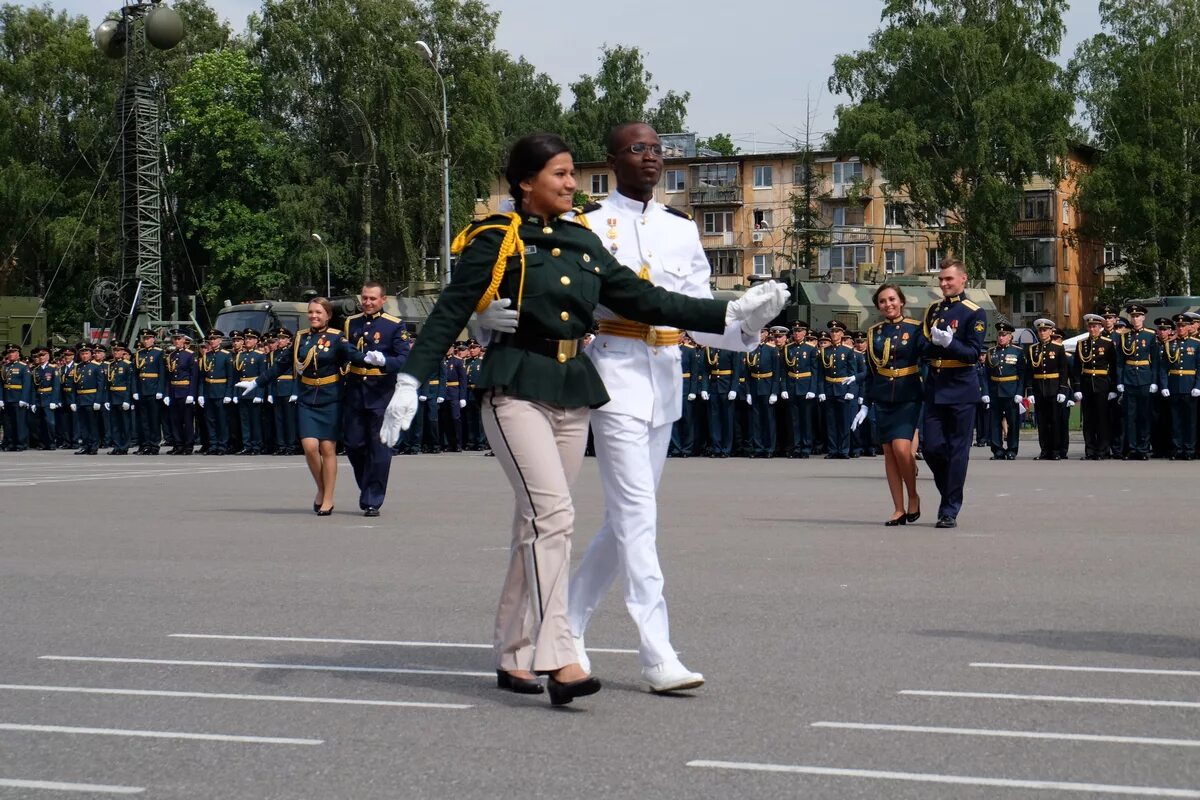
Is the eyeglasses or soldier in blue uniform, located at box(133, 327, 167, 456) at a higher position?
the eyeglasses

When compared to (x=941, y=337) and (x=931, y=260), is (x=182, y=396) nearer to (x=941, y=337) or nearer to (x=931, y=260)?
(x=941, y=337)

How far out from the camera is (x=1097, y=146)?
2739 inches

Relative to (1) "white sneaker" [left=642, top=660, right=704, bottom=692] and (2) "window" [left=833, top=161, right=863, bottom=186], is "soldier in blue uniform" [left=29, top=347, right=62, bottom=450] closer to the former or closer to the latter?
(1) "white sneaker" [left=642, top=660, right=704, bottom=692]

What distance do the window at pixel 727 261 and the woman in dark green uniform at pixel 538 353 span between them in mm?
92881

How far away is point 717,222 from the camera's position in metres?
99.4

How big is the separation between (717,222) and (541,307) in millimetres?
93653

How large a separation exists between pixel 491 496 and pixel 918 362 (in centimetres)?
510

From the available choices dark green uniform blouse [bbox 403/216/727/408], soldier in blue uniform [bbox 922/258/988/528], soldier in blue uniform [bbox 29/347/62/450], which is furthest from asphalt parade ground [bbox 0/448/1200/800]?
soldier in blue uniform [bbox 29/347/62/450]

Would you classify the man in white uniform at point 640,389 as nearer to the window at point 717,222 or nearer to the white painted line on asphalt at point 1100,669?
the white painted line on asphalt at point 1100,669

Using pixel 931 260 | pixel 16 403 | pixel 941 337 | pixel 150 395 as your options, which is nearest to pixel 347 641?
pixel 941 337

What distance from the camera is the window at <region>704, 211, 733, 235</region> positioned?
98812 mm

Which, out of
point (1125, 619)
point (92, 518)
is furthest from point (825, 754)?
point (92, 518)

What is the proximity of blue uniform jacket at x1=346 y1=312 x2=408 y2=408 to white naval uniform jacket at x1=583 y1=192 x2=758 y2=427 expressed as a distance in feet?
26.7

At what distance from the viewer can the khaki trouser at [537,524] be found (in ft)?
20.9
